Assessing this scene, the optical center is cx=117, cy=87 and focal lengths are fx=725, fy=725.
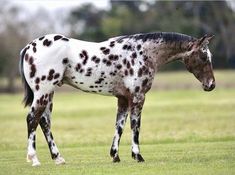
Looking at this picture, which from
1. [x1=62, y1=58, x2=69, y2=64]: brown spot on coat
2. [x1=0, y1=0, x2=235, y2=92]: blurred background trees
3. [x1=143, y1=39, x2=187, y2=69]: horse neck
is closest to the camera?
[x1=62, y1=58, x2=69, y2=64]: brown spot on coat

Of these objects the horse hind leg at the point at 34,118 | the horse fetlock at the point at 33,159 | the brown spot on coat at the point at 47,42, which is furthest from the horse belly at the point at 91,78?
the horse fetlock at the point at 33,159

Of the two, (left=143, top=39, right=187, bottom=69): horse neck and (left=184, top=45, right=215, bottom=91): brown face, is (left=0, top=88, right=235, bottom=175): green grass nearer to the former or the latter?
(left=184, top=45, right=215, bottom=91): brown face

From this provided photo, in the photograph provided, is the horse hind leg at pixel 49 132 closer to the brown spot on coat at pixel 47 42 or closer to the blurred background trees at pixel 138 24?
the brown spot on coat at pixel 47 42

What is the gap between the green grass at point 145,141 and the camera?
45.5 feet

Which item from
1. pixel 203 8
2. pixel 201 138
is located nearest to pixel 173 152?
pixel 201 138

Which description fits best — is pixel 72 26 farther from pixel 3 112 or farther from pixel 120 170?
pixel 120 170

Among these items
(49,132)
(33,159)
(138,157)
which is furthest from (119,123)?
(33,159)

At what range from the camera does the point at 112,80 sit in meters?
15.2

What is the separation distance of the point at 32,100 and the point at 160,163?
303cm

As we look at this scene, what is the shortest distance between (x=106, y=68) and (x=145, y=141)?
28.4 feet

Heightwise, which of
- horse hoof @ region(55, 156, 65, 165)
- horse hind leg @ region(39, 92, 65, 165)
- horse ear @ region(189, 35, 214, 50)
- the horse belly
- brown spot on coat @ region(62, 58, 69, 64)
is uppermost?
horse ear @ region(189, 35, 214, 50)

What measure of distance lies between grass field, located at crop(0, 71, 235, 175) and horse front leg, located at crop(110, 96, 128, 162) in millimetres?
335

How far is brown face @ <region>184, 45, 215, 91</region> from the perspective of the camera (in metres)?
15.5

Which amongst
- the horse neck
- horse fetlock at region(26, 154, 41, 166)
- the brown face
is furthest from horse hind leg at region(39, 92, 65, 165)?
the brown face
